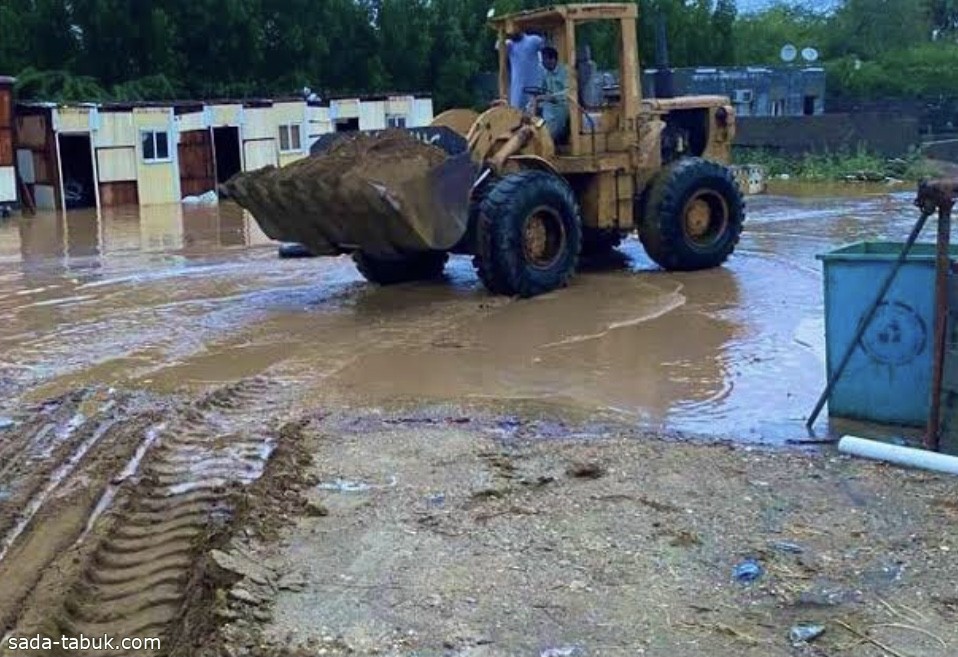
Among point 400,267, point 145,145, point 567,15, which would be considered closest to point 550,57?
point 567,15

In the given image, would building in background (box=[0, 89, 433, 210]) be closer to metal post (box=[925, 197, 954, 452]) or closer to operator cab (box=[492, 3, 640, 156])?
operator cab (box=[492, 3, 640, 156])

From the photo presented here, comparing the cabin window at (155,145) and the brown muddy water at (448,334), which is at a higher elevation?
the cabin window at (155,145)

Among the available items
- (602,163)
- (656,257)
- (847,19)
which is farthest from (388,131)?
(847,19)

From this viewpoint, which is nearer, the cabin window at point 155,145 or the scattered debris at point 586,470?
the scattered debris at point 586,470

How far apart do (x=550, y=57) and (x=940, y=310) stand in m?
6.99

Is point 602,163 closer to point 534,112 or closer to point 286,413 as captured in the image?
point 534,112

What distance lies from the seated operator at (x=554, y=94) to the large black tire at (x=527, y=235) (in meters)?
0.75

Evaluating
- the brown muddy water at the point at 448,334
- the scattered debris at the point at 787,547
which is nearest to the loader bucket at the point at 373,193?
the brown muddy water at the point at 448,334

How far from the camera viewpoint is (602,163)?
12.5m

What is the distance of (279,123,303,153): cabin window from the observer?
29456 millimetres

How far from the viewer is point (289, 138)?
29609 millimetres

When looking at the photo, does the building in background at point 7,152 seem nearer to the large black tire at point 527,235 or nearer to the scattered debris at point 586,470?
the large black tire at point 527,235

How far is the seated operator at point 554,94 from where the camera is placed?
12188 mm

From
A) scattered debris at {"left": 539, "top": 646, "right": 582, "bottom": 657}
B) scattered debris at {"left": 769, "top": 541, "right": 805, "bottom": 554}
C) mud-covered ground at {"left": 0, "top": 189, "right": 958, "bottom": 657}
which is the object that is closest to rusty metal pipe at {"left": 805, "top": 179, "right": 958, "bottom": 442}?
mud-covered ground at {"left": 0, "top": 189, "right": 958, "bottom": 657}
